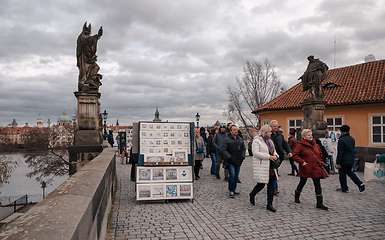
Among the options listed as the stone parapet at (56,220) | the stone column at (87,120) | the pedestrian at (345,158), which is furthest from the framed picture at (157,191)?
the pedestrian at (345,158)

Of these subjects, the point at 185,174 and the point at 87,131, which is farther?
the point at 87,131

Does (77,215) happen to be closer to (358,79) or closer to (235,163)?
(235,163)

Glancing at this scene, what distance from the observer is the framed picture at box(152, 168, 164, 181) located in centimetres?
650

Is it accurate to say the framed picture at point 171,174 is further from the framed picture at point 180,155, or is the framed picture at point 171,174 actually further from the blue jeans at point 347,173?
the blue jeans at point 347,173

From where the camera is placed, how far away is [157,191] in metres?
6.39

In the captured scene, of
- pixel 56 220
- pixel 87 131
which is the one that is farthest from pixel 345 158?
pixel 56 220

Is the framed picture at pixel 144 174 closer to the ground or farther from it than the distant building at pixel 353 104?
closer to the ground

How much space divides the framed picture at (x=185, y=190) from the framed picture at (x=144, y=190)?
725mm

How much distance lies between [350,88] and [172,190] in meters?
18.9

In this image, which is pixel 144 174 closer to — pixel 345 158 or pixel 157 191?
pixel 157 191

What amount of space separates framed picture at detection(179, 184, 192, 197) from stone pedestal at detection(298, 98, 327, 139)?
26.5 feet

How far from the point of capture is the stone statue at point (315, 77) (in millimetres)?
12809

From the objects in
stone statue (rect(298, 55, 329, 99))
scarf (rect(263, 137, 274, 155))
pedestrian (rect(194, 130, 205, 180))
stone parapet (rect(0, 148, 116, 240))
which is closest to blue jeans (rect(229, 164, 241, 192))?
scarf (rect(263, 137, 274, 155))

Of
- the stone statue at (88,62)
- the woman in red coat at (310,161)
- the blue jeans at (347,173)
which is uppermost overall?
the stone statue at (88,62)
